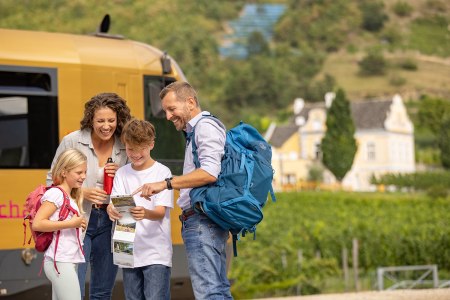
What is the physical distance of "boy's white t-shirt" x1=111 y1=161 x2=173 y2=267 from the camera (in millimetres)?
5645

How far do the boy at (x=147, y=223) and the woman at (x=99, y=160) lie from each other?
0.26 metres

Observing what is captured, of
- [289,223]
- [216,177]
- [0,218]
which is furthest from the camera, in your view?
[289,223]

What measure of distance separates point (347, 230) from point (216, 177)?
26.1 meters

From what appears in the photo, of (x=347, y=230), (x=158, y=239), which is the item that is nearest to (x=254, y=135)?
(x=158, y=239)

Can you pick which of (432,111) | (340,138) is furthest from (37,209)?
(432,111)

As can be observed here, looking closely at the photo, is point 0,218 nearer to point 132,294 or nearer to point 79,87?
point 79,87

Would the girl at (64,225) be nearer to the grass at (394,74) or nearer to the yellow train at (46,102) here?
the yellow train at (46,102)

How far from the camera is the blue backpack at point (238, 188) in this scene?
555 cm

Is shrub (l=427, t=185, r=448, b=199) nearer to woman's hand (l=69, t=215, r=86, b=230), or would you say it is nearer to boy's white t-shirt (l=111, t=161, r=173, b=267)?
boy's white t-shirt (l=111, t=161, r=173, b=267)

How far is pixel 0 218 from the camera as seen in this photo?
9422mm

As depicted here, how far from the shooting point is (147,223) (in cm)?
566

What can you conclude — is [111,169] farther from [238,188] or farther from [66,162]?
[238,188]

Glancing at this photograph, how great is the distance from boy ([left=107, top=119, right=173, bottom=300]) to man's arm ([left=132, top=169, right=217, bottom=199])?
0.14 metres

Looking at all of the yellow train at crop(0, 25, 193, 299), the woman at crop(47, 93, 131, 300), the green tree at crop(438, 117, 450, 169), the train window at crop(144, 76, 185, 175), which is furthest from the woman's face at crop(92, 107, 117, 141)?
the green tree at crop(438, 117, 450, 169)
